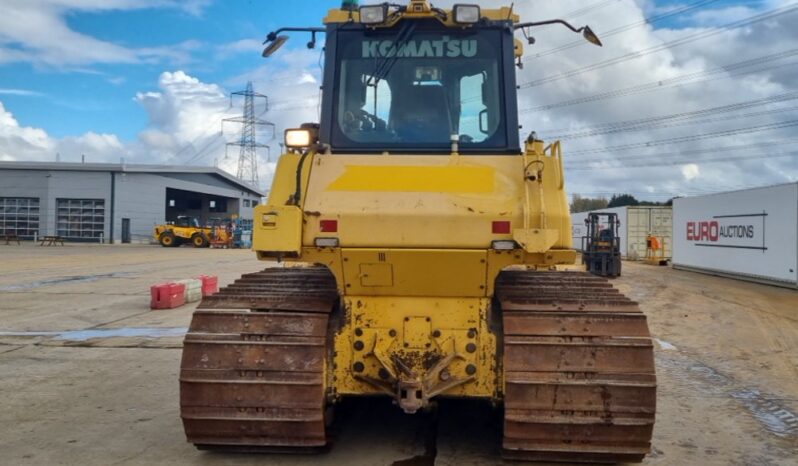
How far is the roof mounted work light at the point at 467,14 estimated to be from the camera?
15.4 ft

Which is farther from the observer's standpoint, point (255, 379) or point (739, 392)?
point (739, 392)

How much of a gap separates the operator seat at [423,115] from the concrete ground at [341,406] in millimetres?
2236

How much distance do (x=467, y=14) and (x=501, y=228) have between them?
1.73 metres

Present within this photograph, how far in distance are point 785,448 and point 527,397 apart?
2.39 meters

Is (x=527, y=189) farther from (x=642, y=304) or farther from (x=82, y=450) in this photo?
(x=642, y=304)

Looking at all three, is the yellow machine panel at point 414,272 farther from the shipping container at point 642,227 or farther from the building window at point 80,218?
the building window at point 80,218

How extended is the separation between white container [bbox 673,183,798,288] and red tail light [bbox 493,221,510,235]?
1730 centimetres

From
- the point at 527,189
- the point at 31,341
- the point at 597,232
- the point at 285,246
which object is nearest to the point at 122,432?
the point at 285,246

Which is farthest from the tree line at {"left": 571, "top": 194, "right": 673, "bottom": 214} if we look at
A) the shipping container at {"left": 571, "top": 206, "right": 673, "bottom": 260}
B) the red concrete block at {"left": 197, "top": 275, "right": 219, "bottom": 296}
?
the red concrete block at {"left": 197, "top": 275, "right": 219, "bottom": 296}

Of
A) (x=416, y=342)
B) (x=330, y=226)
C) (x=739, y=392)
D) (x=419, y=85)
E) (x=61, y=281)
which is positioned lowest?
→ (x=739, y=392)

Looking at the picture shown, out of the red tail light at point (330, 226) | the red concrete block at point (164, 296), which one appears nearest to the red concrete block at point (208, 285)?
the red concrete block at point (164, 296)

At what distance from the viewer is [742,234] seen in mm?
21031

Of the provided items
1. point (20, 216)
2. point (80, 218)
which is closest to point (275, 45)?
point (80, 218)

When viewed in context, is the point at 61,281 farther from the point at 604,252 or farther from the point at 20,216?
the point at 20,216
